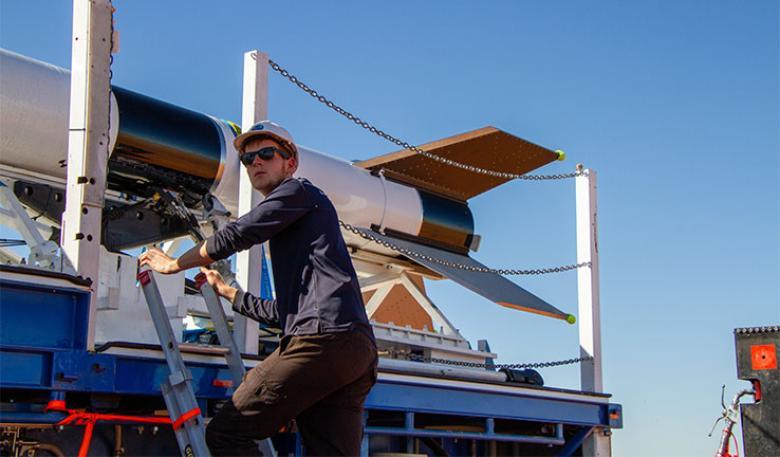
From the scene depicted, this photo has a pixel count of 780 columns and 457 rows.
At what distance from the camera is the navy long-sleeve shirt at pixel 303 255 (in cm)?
358

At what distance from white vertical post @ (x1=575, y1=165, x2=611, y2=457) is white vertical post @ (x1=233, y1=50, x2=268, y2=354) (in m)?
2.93

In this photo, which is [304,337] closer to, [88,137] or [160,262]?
[160,262]

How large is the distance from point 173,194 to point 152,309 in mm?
2097

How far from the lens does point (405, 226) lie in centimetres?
769

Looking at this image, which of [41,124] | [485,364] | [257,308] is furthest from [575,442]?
[41,124]

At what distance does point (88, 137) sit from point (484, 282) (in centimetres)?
385

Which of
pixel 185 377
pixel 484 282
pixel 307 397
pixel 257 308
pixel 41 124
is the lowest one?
pixel 307 397

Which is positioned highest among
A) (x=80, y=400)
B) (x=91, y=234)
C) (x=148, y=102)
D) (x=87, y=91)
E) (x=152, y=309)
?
(x=148, y=102)

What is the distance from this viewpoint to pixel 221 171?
6.32 metres

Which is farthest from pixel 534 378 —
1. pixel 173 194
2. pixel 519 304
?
pixel 173 194

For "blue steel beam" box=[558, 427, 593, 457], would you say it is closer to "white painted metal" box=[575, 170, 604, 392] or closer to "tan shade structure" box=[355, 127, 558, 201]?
"white painted metal" box=[575, 170, 604, 392]

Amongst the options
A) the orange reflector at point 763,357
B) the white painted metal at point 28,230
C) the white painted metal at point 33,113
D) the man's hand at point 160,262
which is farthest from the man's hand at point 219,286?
the orange reflector at point 763,357

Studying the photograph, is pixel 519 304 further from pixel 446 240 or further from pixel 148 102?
pixel 148 102

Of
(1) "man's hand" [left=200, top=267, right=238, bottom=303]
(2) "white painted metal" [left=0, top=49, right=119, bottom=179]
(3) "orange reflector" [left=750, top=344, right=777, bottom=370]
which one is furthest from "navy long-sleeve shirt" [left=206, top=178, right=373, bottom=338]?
(2) "white painted metal" [left=0, top=49, right=119, bottom=179]
